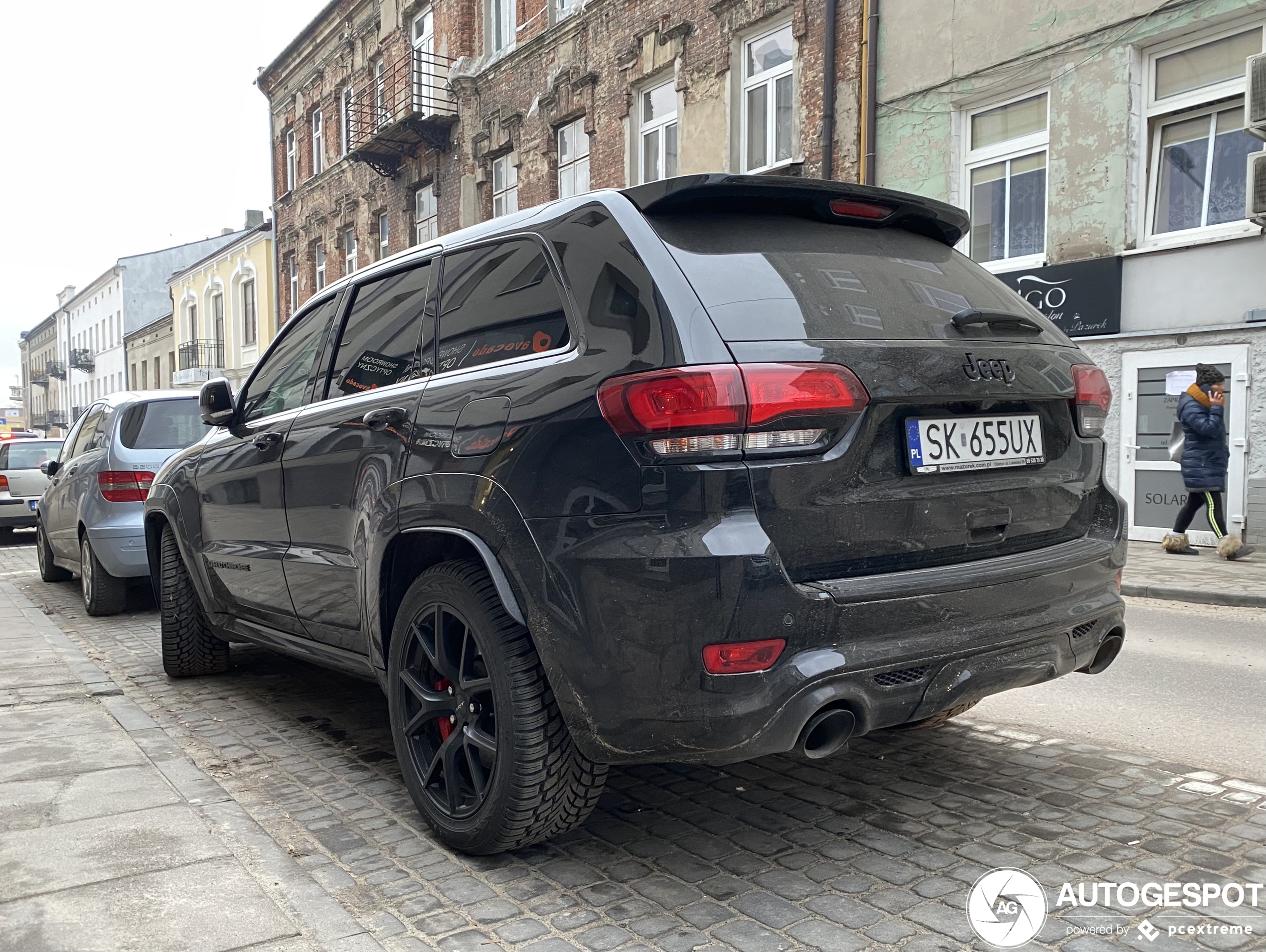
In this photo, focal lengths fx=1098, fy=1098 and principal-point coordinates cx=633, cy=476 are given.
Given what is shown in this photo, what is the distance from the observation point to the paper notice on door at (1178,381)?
450 inches

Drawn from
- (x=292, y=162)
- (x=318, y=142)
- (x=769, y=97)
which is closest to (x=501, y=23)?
(x=769, y=97)

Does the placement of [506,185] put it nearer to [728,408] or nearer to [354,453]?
[354,453]

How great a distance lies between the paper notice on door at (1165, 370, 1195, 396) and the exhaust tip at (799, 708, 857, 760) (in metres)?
10.2

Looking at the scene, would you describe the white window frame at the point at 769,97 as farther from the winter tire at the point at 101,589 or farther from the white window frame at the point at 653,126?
the winter tire at the point at 101,589

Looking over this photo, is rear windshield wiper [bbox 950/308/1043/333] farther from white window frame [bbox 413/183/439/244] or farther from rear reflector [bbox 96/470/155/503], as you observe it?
white window frame [bbox 413/183/439/244]

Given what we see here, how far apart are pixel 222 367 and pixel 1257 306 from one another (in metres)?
36.8

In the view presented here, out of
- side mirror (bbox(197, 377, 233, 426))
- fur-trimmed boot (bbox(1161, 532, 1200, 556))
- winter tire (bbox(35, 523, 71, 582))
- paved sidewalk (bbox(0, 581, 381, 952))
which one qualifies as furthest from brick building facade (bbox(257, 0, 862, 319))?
paved sidewalk (bbox(0, 581, 381, 952))

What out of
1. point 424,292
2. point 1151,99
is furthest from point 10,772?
point 1151,99

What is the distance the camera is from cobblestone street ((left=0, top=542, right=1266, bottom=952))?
8.53ft

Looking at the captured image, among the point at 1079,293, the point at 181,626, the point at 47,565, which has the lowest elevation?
the point at 47,565

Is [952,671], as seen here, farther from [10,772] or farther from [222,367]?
[222,367]

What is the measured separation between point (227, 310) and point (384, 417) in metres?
38.8

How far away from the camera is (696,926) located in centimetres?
262

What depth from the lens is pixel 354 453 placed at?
12.1 feet
